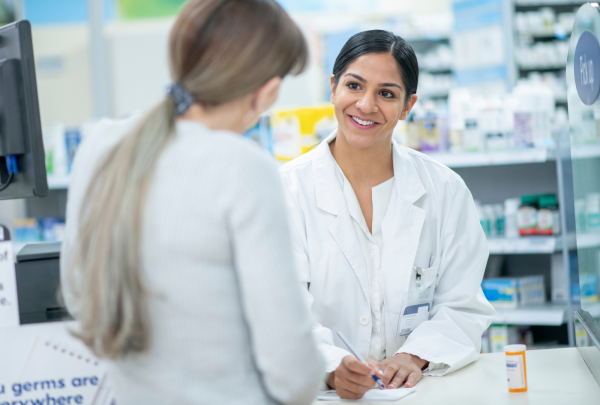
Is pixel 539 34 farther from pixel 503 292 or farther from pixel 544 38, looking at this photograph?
pixel 503 292

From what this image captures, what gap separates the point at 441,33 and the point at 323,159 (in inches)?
246

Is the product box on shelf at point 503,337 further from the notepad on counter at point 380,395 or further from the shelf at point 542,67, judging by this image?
the shelf at point 542,67

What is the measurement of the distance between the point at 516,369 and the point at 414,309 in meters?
0.41

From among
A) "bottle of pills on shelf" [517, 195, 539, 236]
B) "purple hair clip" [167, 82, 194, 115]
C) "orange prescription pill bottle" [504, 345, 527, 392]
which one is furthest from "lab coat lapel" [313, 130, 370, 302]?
"bottle of pills on shelf" [517, 195, 539, 236]

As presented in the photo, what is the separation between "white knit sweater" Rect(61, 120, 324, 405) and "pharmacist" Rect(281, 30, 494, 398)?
856mm

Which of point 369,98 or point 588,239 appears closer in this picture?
point 588,239

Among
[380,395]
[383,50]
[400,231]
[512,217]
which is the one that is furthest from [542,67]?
[380,395]

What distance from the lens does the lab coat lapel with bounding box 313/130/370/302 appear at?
1901 mm

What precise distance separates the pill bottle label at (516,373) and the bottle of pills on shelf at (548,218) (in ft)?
6.62

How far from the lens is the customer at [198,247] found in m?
0.90

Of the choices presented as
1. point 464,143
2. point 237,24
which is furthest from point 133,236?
point 464,143

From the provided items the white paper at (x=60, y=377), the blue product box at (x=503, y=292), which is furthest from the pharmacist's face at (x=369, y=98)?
the blue product box at (x=503, y=292)

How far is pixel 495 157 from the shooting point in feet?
11.3

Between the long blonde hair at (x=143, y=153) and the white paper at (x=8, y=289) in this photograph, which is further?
the white paper at (x=8, y=289)
